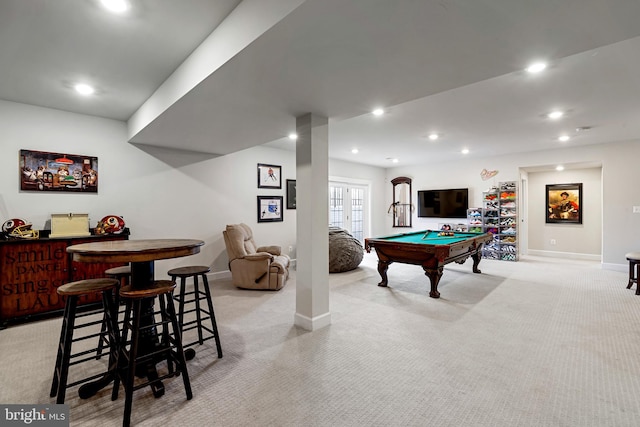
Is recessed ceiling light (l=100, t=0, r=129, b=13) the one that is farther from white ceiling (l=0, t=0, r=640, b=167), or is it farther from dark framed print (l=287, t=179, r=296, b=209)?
dark framed print (l=287, t=179, r=296, b=209)

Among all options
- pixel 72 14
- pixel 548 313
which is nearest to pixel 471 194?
pixel 548 313

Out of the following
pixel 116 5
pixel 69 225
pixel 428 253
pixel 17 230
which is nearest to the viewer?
pixel 116 5

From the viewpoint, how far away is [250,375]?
217 centimetres

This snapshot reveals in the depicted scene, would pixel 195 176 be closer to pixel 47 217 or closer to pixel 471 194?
pixel 47 217

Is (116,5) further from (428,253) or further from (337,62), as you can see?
(428,253)

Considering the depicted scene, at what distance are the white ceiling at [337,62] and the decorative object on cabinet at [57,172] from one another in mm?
613

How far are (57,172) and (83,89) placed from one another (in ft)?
4.18

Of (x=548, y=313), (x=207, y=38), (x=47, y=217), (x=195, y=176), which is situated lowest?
(x=548, y=313)

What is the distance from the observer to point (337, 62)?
1.96m

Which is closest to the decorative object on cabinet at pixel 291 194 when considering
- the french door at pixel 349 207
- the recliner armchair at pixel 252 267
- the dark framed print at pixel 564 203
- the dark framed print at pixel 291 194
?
the dark framed print at pixel 291 194

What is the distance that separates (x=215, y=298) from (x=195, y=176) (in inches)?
83.3

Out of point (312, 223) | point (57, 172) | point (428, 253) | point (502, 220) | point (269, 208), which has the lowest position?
point (428, 253)

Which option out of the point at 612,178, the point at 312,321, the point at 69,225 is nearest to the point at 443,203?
the point at 612,178

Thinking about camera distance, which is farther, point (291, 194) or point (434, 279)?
point (291, 194)
